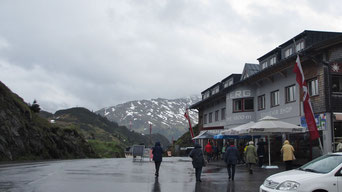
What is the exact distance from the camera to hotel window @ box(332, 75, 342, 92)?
21391 millimetres

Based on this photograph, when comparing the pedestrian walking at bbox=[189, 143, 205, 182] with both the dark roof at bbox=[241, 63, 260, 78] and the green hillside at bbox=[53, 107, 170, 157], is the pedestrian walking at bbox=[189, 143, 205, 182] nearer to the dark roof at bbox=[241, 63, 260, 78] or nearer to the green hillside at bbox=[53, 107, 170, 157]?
the dark roof at bbox=[241, 63, 260, 78]

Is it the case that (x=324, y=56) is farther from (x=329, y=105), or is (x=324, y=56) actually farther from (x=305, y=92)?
(x=305, y=92)

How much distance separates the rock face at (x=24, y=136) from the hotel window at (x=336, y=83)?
24.2m

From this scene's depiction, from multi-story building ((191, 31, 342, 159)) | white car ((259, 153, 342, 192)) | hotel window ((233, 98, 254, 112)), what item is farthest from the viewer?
hotel window ((233, 98, 254, 112))

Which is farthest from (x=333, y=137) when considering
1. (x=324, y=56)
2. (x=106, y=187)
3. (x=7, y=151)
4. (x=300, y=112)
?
(x=7, y=151)

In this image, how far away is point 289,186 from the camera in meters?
8.18

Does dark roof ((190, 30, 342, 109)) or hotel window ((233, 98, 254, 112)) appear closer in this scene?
dark roof ((190, 30, 342, 109))

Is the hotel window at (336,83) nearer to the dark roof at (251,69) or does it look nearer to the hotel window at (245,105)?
the hotel window at (245,105)

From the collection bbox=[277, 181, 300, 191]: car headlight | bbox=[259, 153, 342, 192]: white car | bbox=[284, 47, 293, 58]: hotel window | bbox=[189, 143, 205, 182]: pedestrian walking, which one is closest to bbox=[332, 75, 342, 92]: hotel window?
bbox=[284, 47, 293, 58]: hotel window

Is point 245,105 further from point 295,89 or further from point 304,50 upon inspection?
point 304,50

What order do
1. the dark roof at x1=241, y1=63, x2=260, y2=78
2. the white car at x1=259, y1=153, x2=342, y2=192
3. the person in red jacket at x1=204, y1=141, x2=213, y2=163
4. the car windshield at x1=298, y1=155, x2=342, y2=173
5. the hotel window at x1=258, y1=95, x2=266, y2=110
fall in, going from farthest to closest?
1. the dark roof at x1=241, y1=63, x2=260, y2=78
2. the person in red jacket at x1=204, y1=141, x2=213, y2=163
3. the hotel window at x1=258, y1=95, x2=266, y2=110
4. the car windshield at x1=298, y1=155, x2=342, y2=173
5. the white car at x1=259, y1=153, x2=342, y2=192

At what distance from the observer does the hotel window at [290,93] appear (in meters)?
25.1

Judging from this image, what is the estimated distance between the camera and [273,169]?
20.4 metres

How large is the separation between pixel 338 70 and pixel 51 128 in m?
33.4
